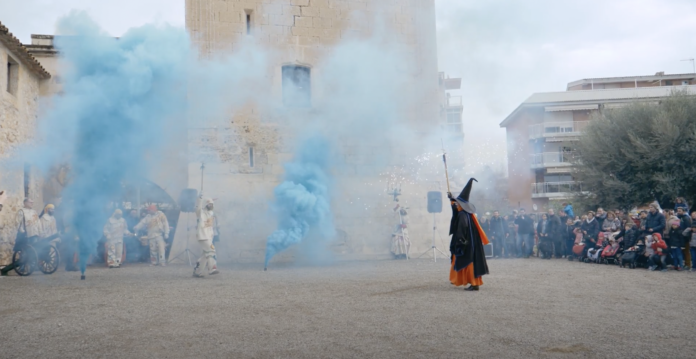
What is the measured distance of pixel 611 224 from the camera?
1443 cm

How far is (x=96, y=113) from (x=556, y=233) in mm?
12644

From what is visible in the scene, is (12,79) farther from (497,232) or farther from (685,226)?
(685,226)

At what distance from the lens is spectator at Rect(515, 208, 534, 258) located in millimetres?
16797

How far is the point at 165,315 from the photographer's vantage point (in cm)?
665

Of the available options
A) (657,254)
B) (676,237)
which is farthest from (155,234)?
(676,237)

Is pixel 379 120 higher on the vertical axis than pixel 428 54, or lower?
lower

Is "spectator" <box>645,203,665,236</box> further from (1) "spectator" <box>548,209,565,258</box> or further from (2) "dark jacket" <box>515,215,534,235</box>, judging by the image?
(2) "dark jacket" <box>515,215,534,235</box>

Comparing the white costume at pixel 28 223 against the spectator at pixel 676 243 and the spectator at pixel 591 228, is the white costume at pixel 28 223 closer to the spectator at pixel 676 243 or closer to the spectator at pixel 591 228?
the spectator at pixel 591 228

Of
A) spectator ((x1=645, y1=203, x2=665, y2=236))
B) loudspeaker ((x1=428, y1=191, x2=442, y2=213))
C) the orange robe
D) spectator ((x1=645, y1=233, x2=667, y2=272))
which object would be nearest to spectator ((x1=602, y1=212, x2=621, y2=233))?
spectator ((x1=645, y1=203, x2=665, y2=236))

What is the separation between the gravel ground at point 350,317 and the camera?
493cm

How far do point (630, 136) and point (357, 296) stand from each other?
47.9 feet

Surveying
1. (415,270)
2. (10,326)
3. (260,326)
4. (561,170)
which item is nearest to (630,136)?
(415,270)

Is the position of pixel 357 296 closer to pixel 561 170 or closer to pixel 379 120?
pixel 379 120

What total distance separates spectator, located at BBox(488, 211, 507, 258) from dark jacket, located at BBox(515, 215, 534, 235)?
465 millimetres
